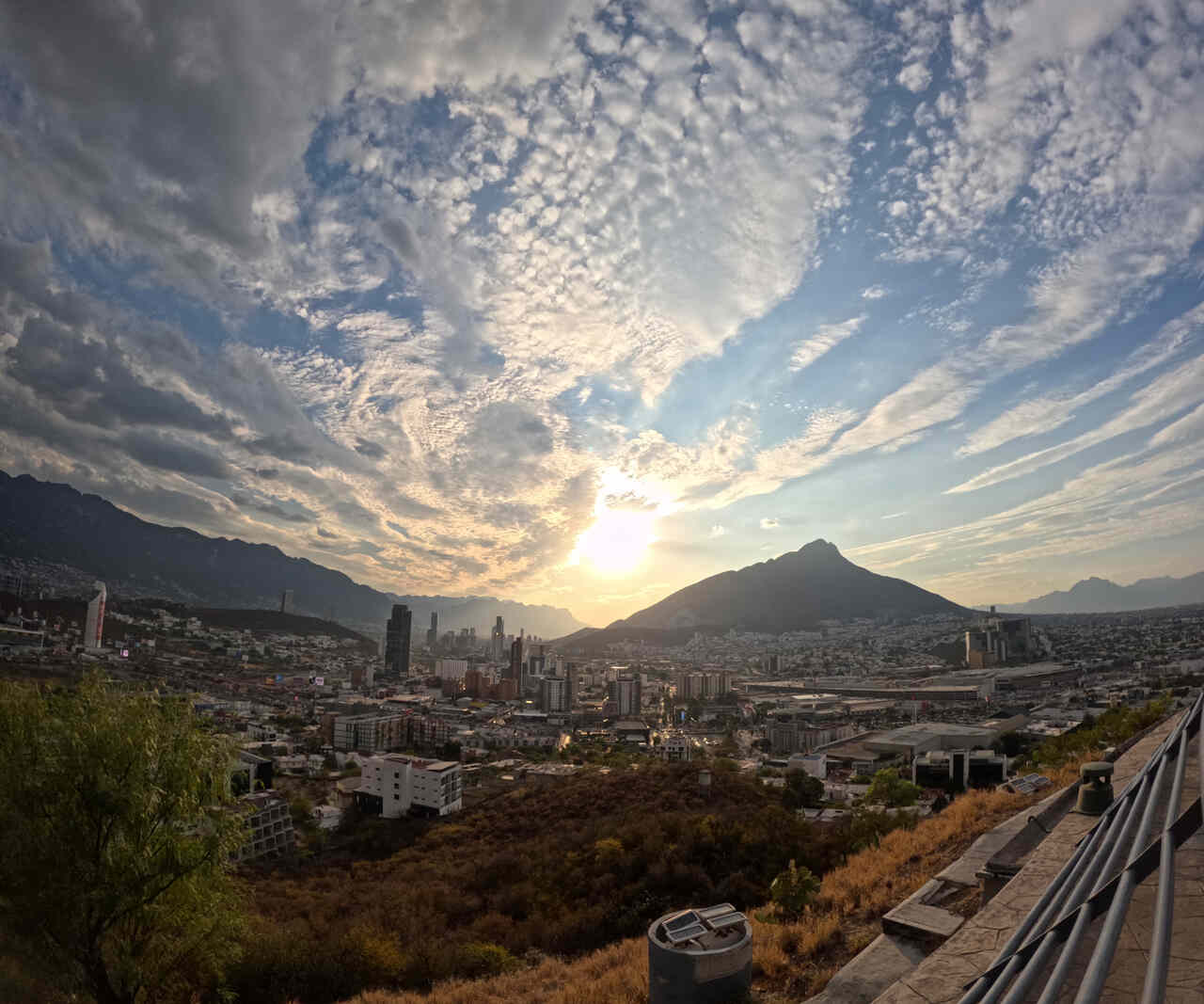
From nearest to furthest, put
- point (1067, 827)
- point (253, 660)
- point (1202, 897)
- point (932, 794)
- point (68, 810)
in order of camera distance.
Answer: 1. point (1202, 897)
2. point (1067, 827)
3. point (68, 810)
4. point (932, 794)
5. point (253, 660)

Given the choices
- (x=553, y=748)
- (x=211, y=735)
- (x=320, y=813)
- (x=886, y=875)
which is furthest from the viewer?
(x=553, y=748)

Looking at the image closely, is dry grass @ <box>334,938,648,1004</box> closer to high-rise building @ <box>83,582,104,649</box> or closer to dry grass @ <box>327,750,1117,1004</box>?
dry grass @ <box>327,750,1117,1004</box>

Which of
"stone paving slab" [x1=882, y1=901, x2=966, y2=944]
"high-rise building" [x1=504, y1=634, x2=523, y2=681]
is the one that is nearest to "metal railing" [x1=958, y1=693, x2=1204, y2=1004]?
"stone paving slab" [x1=882, y1=901, x2=966, y2=944]

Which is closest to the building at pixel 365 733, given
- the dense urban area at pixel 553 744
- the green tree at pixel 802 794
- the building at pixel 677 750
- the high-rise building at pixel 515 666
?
the dense urban area at pixel 553 744

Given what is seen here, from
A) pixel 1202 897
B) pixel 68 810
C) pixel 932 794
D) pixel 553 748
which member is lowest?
pixel 553 748

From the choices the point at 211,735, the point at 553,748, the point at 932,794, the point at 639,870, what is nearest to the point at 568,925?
the point at 639,870

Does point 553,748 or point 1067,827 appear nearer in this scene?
point 1067,827

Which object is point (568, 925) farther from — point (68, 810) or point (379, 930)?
point (68, 810)
